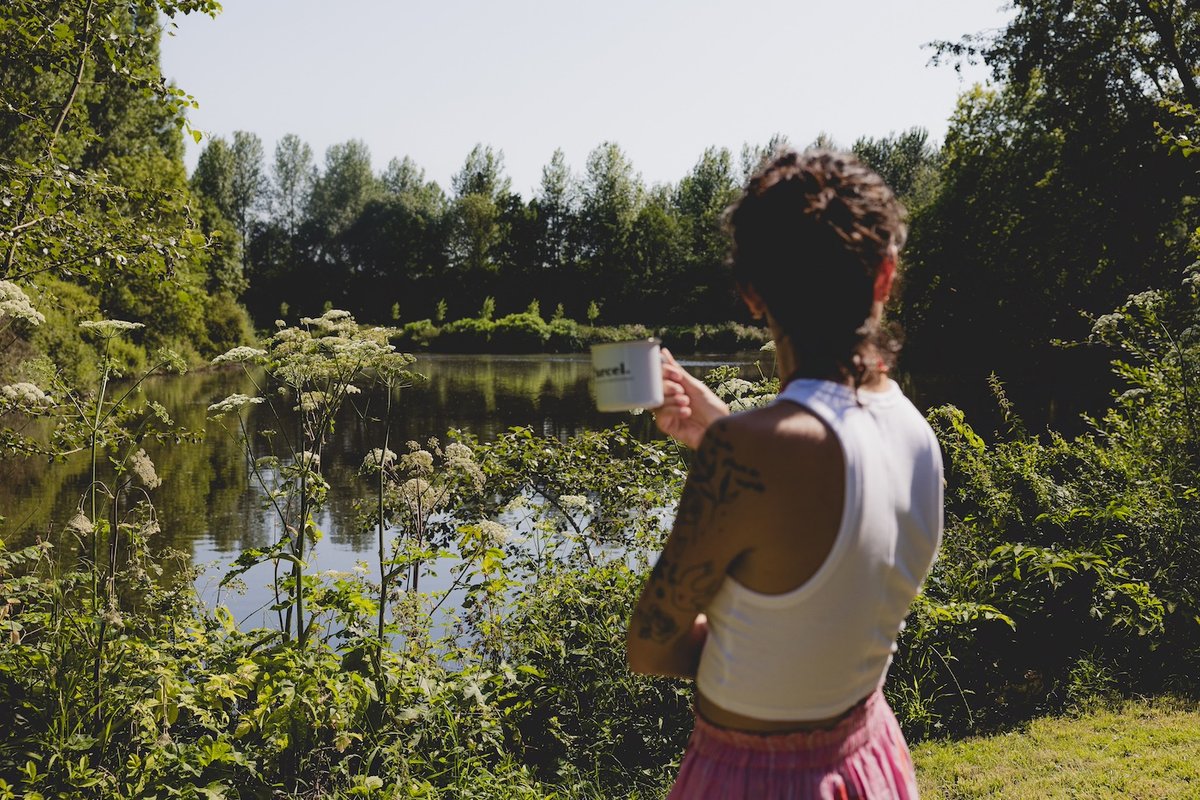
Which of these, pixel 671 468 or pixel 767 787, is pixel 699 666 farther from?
pixel 671 468

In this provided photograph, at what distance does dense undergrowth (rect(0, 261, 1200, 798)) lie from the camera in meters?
3.14

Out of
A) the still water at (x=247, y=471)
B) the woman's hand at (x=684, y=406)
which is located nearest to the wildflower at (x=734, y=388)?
the still water at (x=247, y=471)

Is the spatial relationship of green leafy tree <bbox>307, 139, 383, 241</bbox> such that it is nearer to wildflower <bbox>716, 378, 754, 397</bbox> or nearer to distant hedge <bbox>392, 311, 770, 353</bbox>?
distant hedge <bbox>392, 311, 770, 353</bbox>

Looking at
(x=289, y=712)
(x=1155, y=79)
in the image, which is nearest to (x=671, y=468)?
(x=289, y=712)

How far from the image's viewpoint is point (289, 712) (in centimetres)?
315

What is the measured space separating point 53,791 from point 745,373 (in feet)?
83.9

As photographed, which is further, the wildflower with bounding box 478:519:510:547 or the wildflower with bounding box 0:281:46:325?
the wildflower with bounding box 478:519:510:547

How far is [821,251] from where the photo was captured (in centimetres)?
127

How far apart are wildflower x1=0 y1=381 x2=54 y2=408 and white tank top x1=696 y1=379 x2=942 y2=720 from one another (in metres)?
3.31

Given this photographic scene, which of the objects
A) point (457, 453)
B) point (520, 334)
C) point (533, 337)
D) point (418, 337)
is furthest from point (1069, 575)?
point (418, 337)

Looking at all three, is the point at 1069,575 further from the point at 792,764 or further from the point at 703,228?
the point at 703,228

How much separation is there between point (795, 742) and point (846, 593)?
11.2 inches

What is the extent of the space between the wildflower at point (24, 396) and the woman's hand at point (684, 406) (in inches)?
→ 118

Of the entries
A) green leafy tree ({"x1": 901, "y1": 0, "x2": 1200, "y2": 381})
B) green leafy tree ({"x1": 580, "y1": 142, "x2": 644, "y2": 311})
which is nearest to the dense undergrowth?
green leafy tree ({"x1": 901, "y1": 0, "x2": 1200, "y2": 381})
